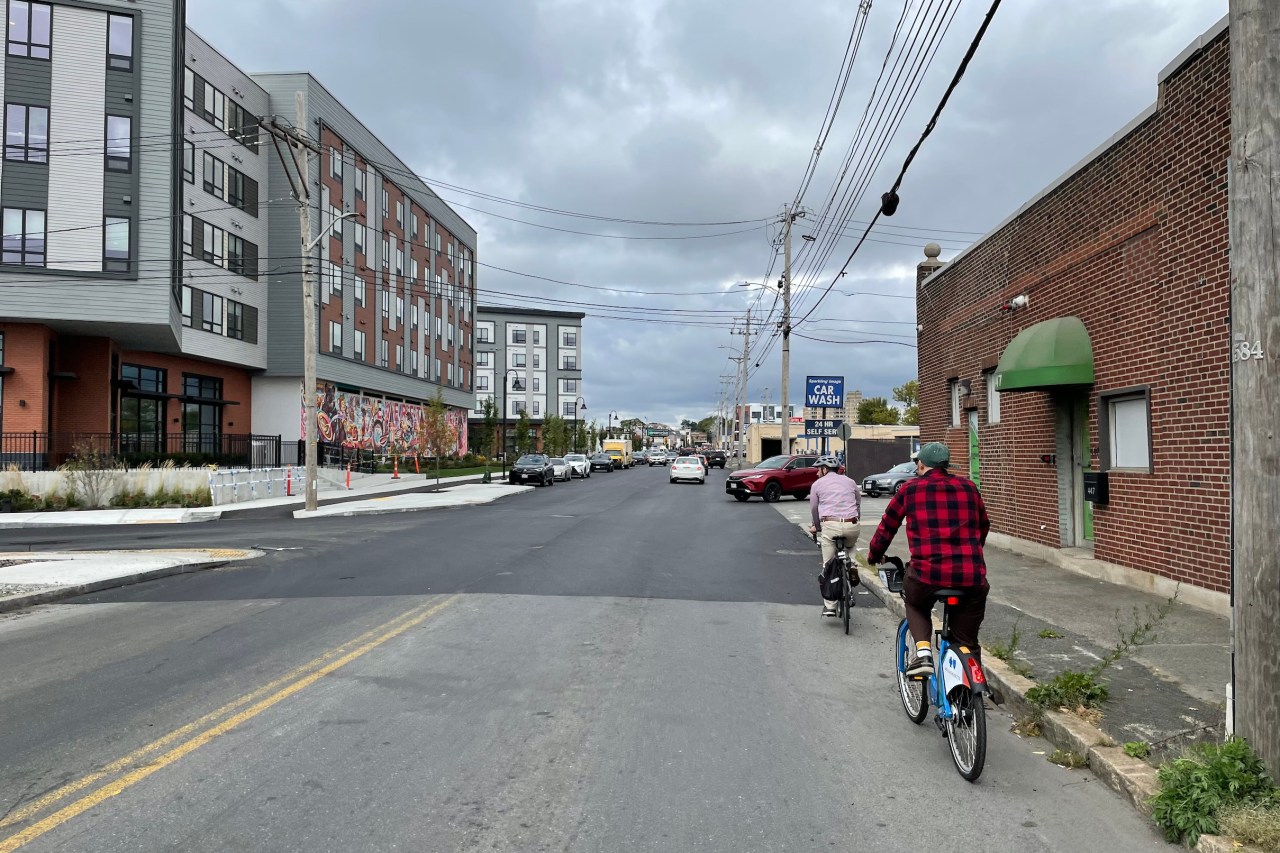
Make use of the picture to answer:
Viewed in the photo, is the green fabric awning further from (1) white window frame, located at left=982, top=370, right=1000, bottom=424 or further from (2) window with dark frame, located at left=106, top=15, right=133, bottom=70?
(2) window with dark frame, located at left=106, top=15, right=133, bottom=70

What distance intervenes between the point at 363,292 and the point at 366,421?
24.3 ft

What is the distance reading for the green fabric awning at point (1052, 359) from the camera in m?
11.7

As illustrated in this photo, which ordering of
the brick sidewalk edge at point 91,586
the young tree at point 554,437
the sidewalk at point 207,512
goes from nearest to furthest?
the brick sidewalk edge at point 91,586 → the sidewalk at point 207,512 → the young tree at point 554,437

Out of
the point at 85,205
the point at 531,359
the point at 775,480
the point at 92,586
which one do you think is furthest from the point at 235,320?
the point at 531,359

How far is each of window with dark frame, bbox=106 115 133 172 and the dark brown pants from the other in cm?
3473

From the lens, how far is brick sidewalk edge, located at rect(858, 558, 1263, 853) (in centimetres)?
455

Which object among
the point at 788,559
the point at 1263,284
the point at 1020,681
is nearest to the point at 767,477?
the point at 788,559

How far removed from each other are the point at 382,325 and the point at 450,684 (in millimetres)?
50797

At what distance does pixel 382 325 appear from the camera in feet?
180

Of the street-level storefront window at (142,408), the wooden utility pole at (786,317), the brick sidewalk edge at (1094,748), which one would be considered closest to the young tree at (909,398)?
the wooden utility pole at (786,317)

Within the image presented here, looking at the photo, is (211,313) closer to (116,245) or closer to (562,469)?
(116,245)

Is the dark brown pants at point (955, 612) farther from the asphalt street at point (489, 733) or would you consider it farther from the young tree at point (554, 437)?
the young tree at point (554, 437)

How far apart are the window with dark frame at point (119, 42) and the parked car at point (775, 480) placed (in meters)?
26.3

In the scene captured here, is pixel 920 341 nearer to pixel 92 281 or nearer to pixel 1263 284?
pixel 1263 284
